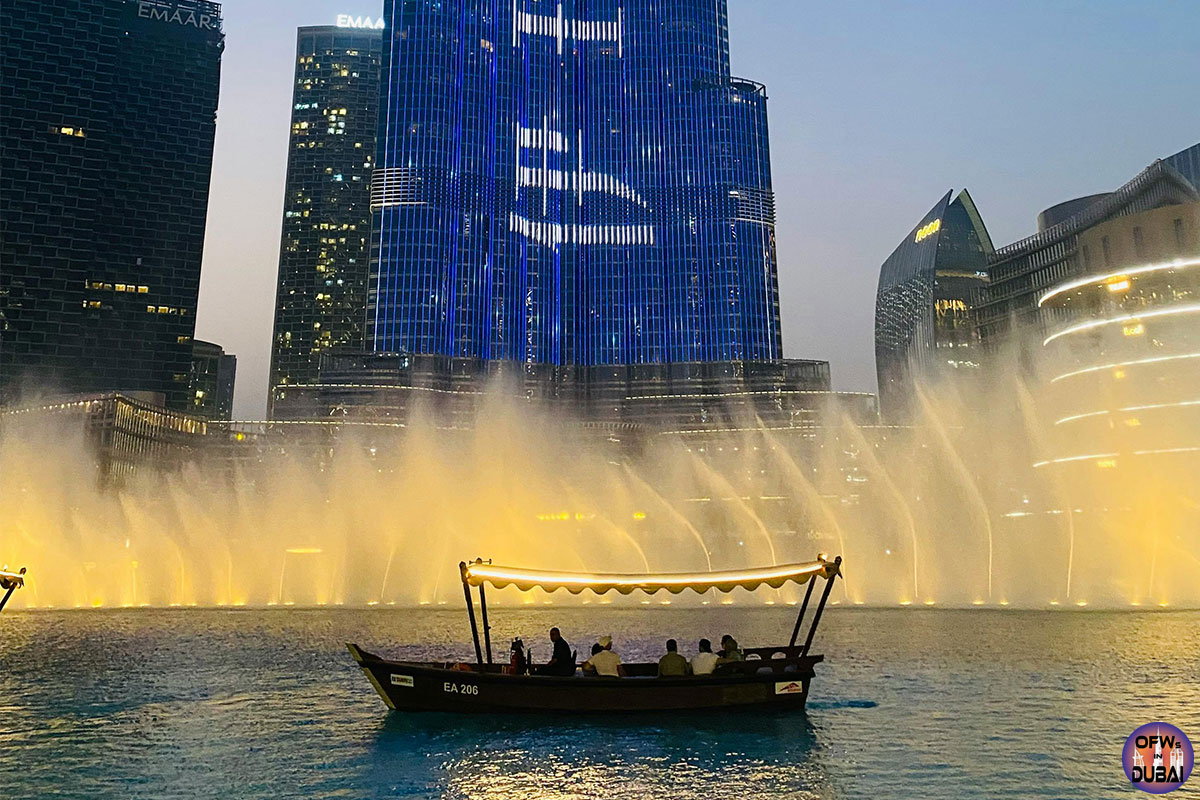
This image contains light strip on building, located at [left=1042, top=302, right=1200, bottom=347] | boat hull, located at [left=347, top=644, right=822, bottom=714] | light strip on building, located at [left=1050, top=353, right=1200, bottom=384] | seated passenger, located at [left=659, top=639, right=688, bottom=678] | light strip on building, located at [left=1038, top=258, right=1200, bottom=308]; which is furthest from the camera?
light strip on building, located at [left=1038, top=258, right=1200, bottom=308]

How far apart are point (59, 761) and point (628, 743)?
14.2 metres

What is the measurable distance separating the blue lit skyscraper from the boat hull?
140 meters

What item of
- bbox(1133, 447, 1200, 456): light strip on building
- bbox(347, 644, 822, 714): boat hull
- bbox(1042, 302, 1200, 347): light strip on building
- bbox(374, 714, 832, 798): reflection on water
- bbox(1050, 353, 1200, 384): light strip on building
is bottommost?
bbox(374, 714, 832, 798): reflection on water

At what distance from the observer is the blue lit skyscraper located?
166750 mm

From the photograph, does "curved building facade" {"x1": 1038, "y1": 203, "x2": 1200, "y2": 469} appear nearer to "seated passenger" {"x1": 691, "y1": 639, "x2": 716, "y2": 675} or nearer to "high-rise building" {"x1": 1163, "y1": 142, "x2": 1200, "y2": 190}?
"seated passenger" {"x1": 691, "y1": 639, "x2": 716, "y2": 675}

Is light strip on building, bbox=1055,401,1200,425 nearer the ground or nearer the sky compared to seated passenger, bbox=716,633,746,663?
nearer the sky

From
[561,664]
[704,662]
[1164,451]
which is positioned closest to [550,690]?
[561,664]

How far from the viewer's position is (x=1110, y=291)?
3590 inches

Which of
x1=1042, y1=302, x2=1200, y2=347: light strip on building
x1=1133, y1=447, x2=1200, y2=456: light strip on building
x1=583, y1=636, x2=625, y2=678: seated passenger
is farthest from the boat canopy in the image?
x1=1042, y1=302, x2=1200, y2=347: light strip on building

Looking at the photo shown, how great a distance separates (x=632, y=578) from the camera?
2628 cm

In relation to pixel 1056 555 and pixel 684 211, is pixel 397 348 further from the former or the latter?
pixel 1056 555

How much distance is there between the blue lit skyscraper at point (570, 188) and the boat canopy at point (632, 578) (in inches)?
5492

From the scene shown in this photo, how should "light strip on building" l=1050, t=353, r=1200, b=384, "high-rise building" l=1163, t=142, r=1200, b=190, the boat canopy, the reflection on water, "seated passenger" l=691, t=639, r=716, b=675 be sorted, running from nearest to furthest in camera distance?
the reflection on water < "seated passenger" l=691, t=639, r=716, b=675 < the boat canopy < "light strip on building" l=1050, t=353, r=1200, b=384 < "high-rise building" l=1163, t=142, r=1200, b=190

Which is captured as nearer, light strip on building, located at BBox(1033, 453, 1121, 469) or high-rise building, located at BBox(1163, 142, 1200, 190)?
light strip on building, located at BBox(1033, 453, 1121, 469)
